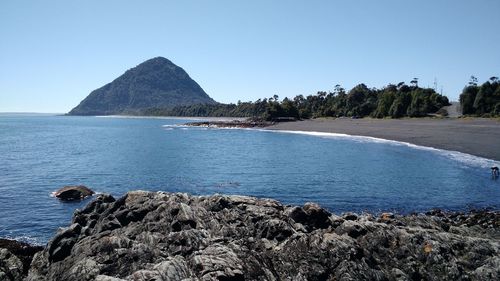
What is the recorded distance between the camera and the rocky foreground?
706 inches

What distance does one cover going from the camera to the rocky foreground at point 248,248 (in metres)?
17.9

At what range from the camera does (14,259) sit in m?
21.4

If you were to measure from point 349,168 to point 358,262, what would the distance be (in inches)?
1767

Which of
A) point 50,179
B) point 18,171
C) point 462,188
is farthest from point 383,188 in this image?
point 18,171

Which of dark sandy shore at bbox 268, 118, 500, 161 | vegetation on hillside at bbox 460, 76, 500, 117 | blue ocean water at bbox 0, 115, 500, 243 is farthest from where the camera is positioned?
vegetation on hillside at bbox 460, 76, 500, 117

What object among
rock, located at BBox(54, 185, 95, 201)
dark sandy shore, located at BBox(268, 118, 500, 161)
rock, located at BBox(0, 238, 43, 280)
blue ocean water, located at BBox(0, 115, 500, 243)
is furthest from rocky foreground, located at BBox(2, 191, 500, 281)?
dark sandy shore, located at BBox(268, 118, 500, 161)

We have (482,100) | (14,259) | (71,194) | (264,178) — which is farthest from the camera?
(482,100)

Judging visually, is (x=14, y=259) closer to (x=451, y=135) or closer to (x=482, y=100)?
(x=451, y=135)

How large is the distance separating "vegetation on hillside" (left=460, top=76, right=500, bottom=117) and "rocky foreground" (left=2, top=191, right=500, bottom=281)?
132m

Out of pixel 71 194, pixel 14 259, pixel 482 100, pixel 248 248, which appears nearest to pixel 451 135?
pixel 482 100

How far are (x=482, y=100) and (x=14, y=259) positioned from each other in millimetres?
155863

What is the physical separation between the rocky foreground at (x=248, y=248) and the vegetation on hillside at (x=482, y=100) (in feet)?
433

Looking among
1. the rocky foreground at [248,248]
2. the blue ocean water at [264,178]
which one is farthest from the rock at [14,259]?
the blue ocean water at [264,178]

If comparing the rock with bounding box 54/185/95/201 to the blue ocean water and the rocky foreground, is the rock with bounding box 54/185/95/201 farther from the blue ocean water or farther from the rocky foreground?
the rocky foreground
